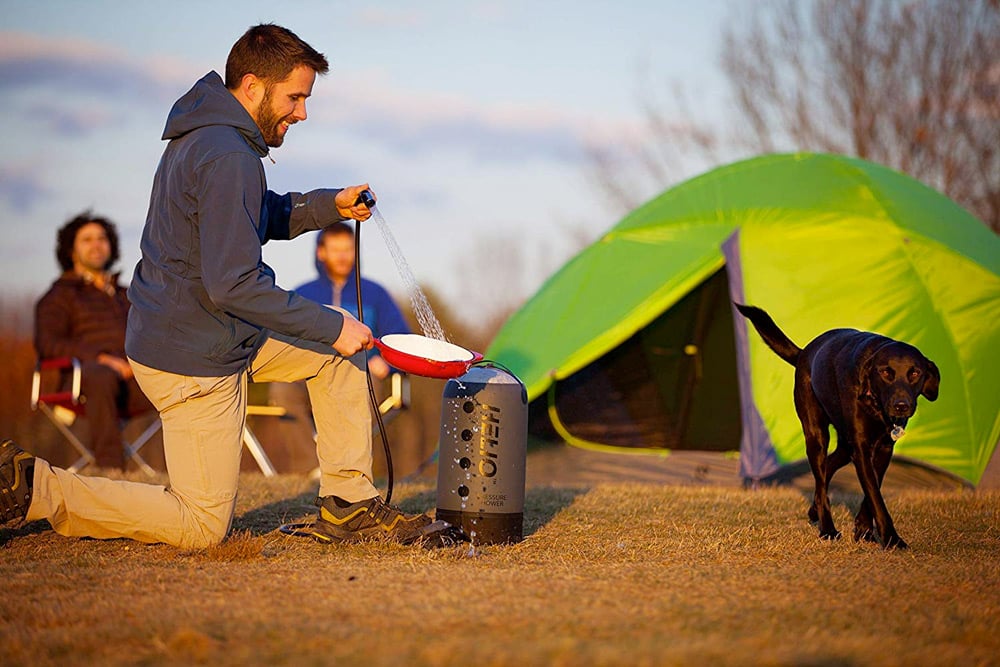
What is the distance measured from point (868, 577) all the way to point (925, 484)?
3857 millimetres

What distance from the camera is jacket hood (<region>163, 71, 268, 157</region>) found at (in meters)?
4.15

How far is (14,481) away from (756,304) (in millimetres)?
4907

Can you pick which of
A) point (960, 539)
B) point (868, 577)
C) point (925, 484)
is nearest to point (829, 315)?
point (925, 484)

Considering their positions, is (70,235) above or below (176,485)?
above

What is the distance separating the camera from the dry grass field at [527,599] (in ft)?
8.86

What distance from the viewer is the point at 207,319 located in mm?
4133

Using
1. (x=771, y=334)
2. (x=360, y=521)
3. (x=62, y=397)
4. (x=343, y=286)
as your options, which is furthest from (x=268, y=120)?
(x=62, y=397)

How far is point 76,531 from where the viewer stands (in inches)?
160

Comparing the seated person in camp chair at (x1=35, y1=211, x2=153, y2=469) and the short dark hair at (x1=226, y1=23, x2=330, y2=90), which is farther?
the seated person in camp chair at (x1=35, y1=211, x2=153, y2=469)

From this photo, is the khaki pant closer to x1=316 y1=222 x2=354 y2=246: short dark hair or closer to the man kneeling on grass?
the man kneeling on grass

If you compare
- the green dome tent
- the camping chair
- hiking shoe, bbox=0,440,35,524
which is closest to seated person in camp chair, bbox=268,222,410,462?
the green dome tent

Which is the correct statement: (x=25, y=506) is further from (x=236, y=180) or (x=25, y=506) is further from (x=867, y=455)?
(x=867, y=455)

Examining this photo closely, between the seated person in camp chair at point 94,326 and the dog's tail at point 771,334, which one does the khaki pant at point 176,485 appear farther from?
the seated person in camp chair at point 94,326

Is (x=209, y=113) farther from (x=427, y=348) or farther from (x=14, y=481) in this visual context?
(x=14, y=481)
